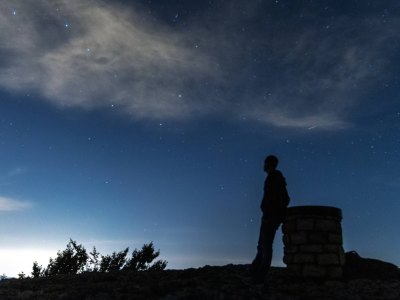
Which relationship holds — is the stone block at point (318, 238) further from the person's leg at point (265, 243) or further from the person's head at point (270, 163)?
the person's head at point (270, 163)

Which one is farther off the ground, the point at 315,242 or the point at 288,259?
the point at 315,242

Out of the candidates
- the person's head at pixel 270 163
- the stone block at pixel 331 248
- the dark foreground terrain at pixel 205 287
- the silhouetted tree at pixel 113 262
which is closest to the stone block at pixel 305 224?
the stone block at pixel 331 248

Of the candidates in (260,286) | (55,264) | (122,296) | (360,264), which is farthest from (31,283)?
(55,264)

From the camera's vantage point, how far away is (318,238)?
822 centimetres

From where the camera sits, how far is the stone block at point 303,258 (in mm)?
8211

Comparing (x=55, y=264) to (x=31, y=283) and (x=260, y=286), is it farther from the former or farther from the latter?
(x=260, y=286)

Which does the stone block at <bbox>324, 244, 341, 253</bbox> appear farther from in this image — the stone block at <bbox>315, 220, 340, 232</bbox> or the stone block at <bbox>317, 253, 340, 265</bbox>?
the stone block at <bbox>315, 220, 340, 232</bbox>

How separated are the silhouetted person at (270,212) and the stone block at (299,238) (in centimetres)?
96

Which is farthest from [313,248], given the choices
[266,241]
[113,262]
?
[113,262]

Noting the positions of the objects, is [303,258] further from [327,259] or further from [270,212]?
[270,212]

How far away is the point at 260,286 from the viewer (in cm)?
761

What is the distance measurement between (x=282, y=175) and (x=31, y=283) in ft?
20.6

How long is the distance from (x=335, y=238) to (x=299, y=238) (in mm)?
728

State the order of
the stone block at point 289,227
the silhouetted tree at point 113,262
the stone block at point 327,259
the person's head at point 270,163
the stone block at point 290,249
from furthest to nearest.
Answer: the silhouetted tree at point 113,262
the stone block at point 289,227
the stone block at point 290,249
the stone block at point 327,259
the person's head at point 270,163
